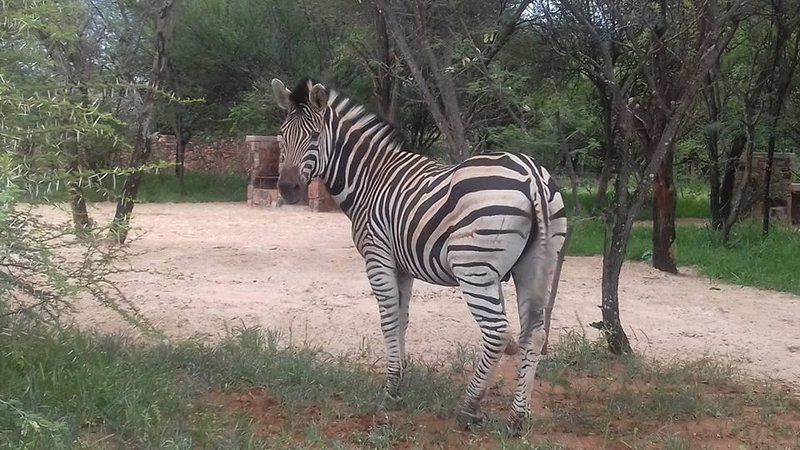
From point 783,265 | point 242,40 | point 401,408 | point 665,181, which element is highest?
point 242,40

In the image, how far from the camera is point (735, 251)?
36.2 ft

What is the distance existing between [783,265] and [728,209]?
3.39 metres

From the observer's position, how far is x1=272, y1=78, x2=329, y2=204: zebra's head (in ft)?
15.0

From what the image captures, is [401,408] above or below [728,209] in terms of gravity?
below

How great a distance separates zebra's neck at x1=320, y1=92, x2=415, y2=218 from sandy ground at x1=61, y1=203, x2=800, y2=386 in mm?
1218

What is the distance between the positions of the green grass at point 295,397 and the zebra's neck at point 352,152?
117 centimetres

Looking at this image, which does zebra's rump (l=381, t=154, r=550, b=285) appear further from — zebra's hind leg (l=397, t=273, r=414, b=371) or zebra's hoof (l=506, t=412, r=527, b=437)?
zebra's hoof (l=506, t=412, r=527, b=437)

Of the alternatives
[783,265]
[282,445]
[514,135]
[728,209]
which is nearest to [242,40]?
[514,135]

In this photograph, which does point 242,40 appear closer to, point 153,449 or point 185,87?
point 185,87

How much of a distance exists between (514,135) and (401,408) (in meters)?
8.63

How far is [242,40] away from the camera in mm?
19453

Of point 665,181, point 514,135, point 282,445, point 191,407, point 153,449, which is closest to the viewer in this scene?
point 153,449

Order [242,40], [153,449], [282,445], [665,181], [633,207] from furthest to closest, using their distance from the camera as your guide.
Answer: [242,40] < [665,181] < [633,207] < [282,445] < [153,449]

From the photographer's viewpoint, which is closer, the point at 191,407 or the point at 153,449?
the point at 153,449
